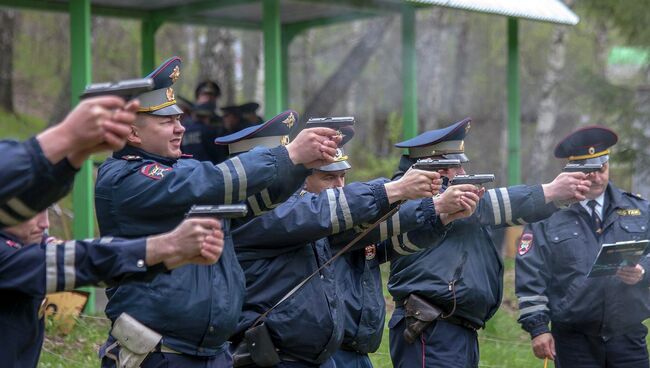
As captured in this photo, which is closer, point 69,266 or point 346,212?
point 69,266

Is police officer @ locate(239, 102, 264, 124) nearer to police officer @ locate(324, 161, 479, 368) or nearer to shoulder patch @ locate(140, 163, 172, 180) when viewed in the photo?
police officer @ locate(324, 161, 479, 368)

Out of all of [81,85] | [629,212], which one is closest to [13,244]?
[629,212]

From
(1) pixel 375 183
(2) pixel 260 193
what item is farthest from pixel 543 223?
(2) pixel 260 193

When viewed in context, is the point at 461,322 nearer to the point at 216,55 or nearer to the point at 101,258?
the point at 101,258

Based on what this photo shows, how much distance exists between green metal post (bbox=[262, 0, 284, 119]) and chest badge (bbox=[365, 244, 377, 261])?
5.11 meters

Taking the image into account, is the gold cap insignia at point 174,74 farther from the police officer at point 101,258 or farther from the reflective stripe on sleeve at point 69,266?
the reflective stripe on sleeve at point 69,266

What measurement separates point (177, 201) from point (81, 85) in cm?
595

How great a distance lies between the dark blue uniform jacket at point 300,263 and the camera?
5.02m

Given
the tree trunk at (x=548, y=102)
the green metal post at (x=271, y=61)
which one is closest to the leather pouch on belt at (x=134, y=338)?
the green metal post at (x=271, y=61)

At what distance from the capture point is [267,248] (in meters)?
5.22

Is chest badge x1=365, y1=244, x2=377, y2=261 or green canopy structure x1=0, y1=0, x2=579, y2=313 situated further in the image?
green canopy structure x1=0, y1=0, x2=579, y2=313

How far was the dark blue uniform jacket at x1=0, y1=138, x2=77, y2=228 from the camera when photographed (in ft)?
11.0

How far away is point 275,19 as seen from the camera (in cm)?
1140

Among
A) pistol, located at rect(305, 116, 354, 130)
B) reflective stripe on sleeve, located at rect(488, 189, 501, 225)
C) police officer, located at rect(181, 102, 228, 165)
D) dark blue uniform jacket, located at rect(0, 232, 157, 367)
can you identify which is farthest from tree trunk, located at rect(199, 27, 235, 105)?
dark blue uniform jacket, located at rect(0, 232, 157, 367)
